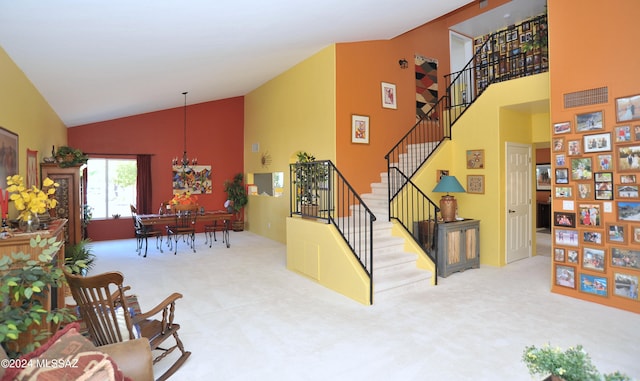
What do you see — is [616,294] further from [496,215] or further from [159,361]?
[159,361]

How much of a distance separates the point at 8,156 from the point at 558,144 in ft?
21.5

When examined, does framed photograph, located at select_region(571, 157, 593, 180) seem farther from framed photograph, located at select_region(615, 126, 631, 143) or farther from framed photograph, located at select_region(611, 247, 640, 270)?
framed photograph, located at select_region(611, 247, 640, 270)

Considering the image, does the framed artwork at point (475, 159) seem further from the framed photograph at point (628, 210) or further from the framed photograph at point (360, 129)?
the framed photograph at point (628, 210)

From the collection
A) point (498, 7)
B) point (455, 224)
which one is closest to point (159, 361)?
point (455, 224)

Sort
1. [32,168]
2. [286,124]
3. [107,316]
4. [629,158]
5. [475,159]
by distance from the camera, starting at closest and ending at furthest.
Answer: [107,316] → [629,158] → [32,168] → [475,159] → [286,124]

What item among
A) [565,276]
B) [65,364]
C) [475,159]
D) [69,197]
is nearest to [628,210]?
[565,276]

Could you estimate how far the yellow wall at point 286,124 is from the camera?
22.7 ft

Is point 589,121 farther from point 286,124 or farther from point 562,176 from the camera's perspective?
point 286,124

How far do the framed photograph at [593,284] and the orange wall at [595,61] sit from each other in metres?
0.04

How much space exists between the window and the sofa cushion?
8.48m

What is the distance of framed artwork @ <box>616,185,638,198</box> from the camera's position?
3.99 metres

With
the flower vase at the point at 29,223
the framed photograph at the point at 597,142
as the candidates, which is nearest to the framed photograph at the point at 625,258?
the framed photograph at the point at 597,142

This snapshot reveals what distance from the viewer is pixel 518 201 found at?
21.4 ft

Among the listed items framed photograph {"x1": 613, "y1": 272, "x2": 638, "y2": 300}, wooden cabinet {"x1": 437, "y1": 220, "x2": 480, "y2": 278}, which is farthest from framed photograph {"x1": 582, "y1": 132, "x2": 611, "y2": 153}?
wooden cabinet {"x1": 437, "y1": 220, "x2": 480, "y2": 278}
